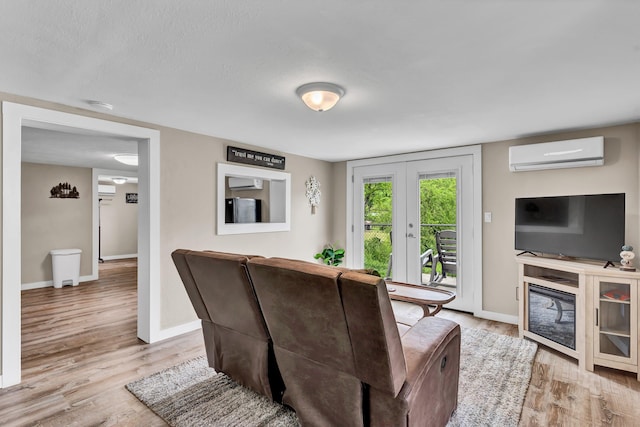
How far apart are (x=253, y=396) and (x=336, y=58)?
7.52 feet

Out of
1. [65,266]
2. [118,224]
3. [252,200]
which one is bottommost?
[65,266]

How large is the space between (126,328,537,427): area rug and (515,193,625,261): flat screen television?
1.10 m

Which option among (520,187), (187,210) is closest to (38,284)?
(187,210)

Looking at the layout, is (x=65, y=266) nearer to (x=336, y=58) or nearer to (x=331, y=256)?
(x=331, y=256)

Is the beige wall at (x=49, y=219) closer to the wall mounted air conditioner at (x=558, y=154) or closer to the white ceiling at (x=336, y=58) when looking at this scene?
the white ceiling at (x=336, y=58)

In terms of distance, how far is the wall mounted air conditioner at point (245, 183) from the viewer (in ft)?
13.3

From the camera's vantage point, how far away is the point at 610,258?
2.81 metres

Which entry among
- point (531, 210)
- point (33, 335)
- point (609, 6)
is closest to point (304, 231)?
point (531, 210)

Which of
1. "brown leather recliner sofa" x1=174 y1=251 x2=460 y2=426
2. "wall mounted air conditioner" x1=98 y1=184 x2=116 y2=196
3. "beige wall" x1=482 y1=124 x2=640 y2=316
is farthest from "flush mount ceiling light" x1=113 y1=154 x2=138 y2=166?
"beige wall" x1=482 y1=124 x2=640 y2=316

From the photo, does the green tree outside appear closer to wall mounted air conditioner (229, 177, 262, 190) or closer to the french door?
the french door

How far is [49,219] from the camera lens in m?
5.78

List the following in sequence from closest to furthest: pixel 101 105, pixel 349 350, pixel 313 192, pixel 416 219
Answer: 1. pixel 349 350
2. pixel 101 105
3. pixel 416 219
4. pixel 313 192

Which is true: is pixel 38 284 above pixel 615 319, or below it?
below

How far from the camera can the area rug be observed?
202 cm
